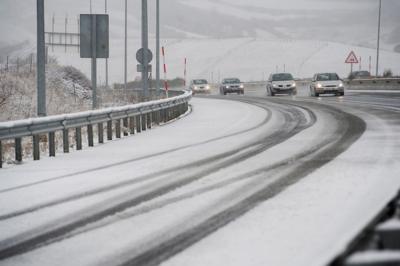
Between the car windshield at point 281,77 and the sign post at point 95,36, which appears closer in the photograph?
the sign post at point 95,36

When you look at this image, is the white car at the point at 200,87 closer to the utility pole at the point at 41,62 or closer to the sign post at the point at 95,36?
the sign post at the point at 95,36

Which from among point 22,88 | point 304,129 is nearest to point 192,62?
point 22,88

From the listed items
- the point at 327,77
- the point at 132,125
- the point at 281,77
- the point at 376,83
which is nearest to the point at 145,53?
the point at 132,125

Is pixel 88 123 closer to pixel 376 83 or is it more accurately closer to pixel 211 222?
pixel 211 222

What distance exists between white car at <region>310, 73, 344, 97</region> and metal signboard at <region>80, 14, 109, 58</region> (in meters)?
22.6

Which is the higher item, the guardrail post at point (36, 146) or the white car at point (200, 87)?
the guardrail post at point (36, 146)

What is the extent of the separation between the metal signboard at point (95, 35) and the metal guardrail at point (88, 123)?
7.44ft

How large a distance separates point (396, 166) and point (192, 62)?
4702 inches

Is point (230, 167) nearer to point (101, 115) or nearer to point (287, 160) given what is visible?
point (287, 160)

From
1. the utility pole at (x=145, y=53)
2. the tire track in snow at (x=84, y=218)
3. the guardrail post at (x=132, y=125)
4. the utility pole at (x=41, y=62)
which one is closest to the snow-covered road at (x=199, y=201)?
the tire track in snow at (x=84, y=218)

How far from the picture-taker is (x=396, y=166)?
9992mm

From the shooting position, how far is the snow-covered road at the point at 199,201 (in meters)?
5.56

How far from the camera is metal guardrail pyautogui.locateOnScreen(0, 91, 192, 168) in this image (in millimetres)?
12527

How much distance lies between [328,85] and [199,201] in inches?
1326
